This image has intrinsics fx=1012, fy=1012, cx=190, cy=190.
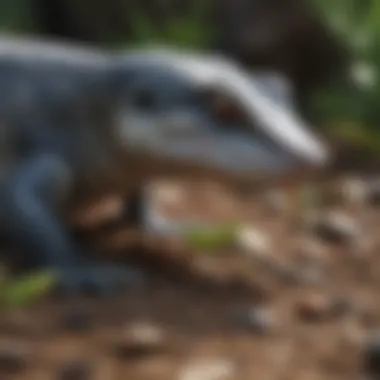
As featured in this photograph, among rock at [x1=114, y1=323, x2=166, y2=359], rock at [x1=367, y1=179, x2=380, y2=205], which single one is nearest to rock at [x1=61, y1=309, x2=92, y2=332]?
rock at [x1=114, y1=323, x2=166, y2=359]

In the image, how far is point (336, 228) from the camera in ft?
12.0

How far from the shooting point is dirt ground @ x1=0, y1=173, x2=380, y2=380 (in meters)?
2.30

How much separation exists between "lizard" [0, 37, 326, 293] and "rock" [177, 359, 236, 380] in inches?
25.9

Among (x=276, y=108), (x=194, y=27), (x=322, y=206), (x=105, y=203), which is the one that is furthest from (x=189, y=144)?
(x=194, y=27)

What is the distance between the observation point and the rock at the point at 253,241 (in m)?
3.33

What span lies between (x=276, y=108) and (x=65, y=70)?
735 mm

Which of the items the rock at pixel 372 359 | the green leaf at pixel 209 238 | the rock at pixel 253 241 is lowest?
the rock at pixel 372 359

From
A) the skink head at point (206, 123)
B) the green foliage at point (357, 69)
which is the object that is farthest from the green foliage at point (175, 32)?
the skink head at point (206, 123)

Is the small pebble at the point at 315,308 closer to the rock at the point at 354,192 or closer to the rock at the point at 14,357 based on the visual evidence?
the rock at the point at 14,357

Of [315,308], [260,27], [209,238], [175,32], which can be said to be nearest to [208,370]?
[315,308]

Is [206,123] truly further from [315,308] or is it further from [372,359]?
[372,359]

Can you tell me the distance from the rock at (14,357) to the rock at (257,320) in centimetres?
58

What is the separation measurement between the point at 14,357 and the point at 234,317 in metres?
0.67

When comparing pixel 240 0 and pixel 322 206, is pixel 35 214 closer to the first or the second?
pixel 322 206
